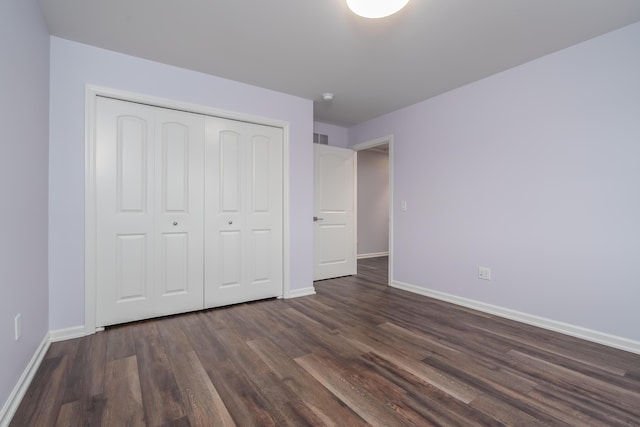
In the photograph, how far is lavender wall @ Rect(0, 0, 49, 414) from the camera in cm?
145

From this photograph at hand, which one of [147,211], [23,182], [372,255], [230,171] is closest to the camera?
[23,182]

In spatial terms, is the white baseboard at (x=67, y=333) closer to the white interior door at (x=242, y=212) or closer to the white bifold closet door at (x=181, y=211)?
the white bifold closet door at (x=181, y=211)

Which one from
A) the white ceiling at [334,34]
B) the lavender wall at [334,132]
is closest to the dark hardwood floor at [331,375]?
the white ceiling at [334,34]

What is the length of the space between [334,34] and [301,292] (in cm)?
275

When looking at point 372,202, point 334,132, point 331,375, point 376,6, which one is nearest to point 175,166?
point 376,6

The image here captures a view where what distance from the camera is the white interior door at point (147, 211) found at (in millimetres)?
2510

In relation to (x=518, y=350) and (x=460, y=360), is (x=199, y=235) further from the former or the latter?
(x=518, y=350)

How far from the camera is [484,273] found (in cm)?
301

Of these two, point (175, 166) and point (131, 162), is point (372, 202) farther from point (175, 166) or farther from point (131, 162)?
point (131, 162)

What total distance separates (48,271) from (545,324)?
4.26 meters

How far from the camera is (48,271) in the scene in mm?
2250

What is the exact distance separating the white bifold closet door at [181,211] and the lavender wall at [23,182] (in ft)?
1.44

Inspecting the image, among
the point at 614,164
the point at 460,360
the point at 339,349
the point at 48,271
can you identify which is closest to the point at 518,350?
the point at 460,360

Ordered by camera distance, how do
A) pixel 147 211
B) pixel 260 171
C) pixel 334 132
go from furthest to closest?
pixel 334 132, pixel 260 171, pixel 147 211
